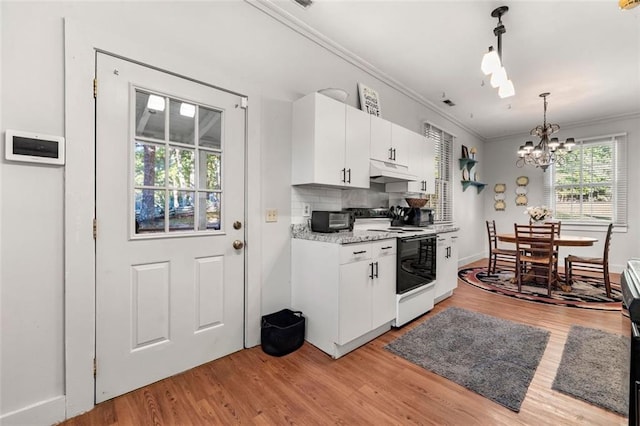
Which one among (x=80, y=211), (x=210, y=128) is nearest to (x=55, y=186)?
(x=80, y=211)

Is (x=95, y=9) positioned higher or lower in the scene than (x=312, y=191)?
higher

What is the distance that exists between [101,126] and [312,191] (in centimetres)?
170

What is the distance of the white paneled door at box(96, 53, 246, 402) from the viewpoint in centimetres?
170

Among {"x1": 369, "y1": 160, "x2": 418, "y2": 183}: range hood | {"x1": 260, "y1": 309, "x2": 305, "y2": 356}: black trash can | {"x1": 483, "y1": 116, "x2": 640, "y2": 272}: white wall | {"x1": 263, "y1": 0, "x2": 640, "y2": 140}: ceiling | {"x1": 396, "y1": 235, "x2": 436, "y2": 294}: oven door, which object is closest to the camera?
{"x1": 260, "y1": 309, "x2": 305, "y2": 356}: black trash can

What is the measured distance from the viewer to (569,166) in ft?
19.0

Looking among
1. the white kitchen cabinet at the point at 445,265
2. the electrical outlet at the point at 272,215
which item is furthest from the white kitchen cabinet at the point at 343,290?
the white kitchen cabinet at the point at 445,265

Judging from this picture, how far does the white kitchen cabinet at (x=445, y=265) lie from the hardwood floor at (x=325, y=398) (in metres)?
1.26

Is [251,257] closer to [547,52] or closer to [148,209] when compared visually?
[148,209]

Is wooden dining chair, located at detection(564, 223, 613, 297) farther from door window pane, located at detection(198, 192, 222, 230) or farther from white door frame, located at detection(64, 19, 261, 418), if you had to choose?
white door frame, located at detection(64, 19, 261, 418)

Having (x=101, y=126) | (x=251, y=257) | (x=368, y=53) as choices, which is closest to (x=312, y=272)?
(x=251, y=257)

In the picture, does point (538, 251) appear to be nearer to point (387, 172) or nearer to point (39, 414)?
point (387, 172)

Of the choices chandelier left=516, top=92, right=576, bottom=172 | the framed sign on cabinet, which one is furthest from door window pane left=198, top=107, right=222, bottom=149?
chandelier left=516, top=92, right=576, bottom=172

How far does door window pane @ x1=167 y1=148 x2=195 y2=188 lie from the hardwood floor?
1.35 metres

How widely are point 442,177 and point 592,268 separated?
134 inches
